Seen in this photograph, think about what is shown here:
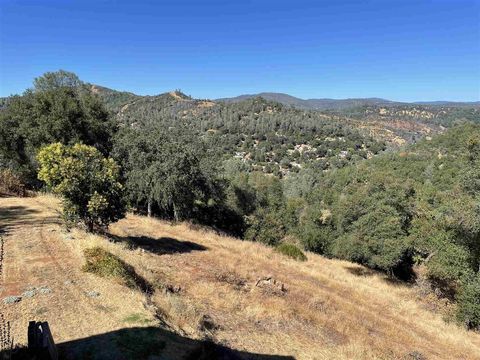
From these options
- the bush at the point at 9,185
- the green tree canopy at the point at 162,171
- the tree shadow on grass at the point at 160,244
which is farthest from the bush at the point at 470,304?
the bush at the point at 9,185

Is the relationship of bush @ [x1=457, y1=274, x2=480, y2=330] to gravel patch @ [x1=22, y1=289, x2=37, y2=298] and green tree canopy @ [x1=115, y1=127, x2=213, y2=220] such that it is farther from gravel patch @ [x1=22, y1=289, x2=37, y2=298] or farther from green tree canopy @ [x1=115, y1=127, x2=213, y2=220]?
green tree canopy @ [x1=115, y1=127, x2=213, y2=220]

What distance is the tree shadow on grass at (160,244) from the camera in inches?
866

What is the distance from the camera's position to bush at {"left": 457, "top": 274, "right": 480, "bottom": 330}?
68.6 feet

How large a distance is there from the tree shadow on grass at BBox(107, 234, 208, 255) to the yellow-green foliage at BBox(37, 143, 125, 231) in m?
3.02

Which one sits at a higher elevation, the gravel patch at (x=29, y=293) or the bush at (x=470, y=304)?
the gravel patch at (x=29, y=293)

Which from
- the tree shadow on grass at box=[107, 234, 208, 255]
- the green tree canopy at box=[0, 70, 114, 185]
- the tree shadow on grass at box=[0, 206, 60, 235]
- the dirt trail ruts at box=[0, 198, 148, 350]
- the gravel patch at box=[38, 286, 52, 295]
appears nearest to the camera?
the dirt trail ruts at box=[0, 198, 148, 350]

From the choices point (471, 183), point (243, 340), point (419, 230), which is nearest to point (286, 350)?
point (243, 340)

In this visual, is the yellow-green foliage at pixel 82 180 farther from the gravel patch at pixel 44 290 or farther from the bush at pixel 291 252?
the bush at pixel 291 252

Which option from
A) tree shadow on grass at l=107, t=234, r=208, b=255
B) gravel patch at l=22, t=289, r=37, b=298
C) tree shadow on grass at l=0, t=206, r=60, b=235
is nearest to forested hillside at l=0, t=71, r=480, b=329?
tree shadow on grass at l=107, t=234, r=208, b=255

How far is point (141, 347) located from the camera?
9.11m

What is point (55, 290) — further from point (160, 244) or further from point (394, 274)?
point (394, 274)

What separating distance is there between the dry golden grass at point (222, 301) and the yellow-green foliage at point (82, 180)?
1401 mm

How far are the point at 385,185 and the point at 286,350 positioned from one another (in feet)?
111

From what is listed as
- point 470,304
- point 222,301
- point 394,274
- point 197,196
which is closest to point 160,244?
point 222,301
